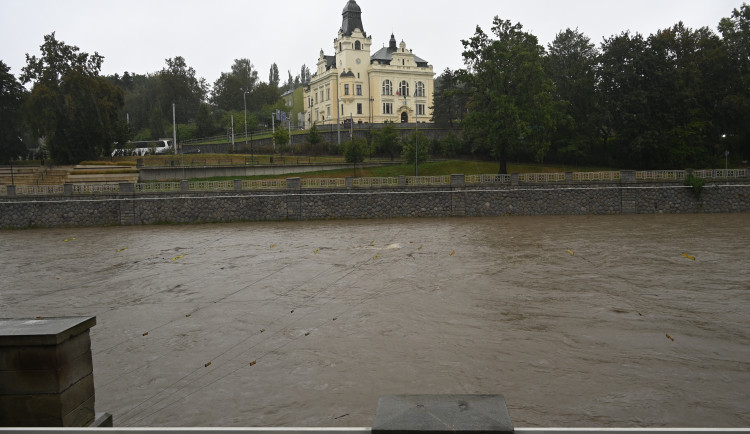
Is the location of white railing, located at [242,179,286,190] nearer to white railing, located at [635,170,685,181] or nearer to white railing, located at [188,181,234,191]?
white railing, located at [188,181,234,191]

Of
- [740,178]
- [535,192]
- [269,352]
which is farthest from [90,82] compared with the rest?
[740,178]

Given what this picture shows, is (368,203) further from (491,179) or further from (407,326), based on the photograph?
(407,326)

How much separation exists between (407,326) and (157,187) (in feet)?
105

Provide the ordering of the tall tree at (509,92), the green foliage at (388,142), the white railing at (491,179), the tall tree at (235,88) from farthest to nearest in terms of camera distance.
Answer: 1. the tall tree at (235,88)
2. the green foliage at (388,142)
3. the tall tree at (509,92)
4. the white railing at (491,179)

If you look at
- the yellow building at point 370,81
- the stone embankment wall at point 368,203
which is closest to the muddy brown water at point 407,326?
the stone embankment wall at point 368,203

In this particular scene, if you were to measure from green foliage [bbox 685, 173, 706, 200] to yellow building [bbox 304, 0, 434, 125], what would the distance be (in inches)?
1856

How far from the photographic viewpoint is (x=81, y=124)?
50.6 meters

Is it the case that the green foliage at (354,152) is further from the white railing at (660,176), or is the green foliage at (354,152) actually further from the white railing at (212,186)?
the white railing at (660,176)

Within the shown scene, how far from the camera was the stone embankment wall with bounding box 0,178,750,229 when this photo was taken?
3759cm

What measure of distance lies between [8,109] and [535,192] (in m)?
51.1

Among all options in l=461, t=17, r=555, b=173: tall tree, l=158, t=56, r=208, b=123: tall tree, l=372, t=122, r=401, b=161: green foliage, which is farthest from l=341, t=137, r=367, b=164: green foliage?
l=158, t=56, r=208, b=123: tall tree

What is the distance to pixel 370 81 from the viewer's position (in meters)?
82.9

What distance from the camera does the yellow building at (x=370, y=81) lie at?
81938 mm

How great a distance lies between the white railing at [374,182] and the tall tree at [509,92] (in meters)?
9.38
